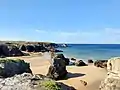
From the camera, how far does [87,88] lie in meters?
20.4

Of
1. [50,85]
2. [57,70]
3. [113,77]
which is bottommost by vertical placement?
[57,70]

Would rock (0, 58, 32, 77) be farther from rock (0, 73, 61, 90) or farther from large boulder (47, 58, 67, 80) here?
rock (0, 73, 61, 90)

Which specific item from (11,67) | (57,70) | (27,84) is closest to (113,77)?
(27,84)

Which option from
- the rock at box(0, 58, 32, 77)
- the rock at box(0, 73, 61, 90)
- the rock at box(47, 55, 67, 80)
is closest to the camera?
the rock at box(0, 73, 61, 90)

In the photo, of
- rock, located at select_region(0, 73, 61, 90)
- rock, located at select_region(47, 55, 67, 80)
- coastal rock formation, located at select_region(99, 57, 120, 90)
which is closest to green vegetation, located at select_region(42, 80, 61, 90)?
rock, located at select_region(0, 73, 61, 90)

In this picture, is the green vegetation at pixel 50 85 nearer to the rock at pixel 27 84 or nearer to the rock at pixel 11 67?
the rock at pixel 27 84

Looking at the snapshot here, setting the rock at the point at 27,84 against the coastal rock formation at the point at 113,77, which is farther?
the coastal rock formation at the point at 113,77

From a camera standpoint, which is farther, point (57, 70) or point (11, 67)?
point (57, 70)

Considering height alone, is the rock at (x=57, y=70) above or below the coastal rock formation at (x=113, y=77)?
below

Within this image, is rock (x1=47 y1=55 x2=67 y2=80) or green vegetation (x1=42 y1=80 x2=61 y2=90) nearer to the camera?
green vegetation (x1=42 y1=80 x2=61 y2=90)

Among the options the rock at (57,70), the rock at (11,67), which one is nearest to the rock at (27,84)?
the rock at (11,67)

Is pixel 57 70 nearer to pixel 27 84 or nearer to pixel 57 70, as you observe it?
pixel 57 70

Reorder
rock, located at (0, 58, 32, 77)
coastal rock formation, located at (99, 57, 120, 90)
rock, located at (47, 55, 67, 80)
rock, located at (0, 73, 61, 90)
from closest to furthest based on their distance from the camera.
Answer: rock, located at (0, 73, 61, 90) < coastal rock formation, located at (99, 57, 120, 90) < rock, located at (0, 58, 32, 77) < rock, located at (47, 55, 67, 80)

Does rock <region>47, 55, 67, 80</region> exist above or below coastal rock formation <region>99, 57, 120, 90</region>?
below
